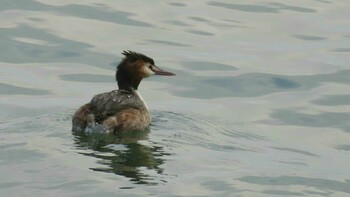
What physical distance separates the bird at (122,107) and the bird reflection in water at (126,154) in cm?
13

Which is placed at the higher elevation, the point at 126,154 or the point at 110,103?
the point at 110,103

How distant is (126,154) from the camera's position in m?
14.2

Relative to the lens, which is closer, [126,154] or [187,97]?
[126,154]

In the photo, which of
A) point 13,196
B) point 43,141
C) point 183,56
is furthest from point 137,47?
point 13,196

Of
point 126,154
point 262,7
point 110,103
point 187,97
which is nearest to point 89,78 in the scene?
point 187,97

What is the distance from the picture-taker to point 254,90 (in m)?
18.8

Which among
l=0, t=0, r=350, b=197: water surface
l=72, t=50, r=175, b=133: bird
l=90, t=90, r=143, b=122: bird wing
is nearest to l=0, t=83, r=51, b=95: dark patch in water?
l=0, t=0, r=350, b=197: water surface

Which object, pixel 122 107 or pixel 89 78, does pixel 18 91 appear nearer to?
pixel 89 78

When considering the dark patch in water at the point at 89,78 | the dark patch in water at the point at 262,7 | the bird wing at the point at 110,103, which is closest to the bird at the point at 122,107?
the bird wing at the point at 110,103

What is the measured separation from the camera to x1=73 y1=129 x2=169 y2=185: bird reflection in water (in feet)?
43.4

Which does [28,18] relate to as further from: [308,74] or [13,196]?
[13,196]

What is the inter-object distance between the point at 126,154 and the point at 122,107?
1.73 m

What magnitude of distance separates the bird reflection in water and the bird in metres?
0.13

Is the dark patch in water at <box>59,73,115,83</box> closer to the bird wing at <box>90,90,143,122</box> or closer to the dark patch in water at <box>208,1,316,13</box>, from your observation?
the bird wing at <box>90,90,143,122</box>
